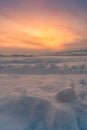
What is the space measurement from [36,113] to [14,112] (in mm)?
252

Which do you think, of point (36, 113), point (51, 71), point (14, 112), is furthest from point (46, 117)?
point (51, 71)

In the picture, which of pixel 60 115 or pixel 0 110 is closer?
pixel 60 115

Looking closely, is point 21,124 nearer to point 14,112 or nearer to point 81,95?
point 14,112

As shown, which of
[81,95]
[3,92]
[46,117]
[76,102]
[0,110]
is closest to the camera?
[46,117]

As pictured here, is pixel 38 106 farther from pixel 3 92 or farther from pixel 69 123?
pixel 3 92

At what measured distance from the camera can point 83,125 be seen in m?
2.38

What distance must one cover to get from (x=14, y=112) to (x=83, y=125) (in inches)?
31.2

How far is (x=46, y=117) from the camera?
99.9 inches

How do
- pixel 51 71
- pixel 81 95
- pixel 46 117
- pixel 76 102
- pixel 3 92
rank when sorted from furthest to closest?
pixel 51 71 → pixel 3 92 → pixel 81 95 → pixel 76 102 → pixel 46 117

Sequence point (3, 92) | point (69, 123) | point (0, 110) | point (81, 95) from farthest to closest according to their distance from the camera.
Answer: point (3, 92) < point (81, 95) < point (0, 110) < point (69, 123)

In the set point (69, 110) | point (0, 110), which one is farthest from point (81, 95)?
point (0, 110)

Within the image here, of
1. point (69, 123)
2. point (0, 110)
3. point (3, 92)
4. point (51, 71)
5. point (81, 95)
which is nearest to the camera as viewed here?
point (69, 123)

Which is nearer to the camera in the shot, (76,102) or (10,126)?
(10,126)

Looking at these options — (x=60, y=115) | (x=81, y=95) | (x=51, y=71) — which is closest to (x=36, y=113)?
(x=60, y=115)
